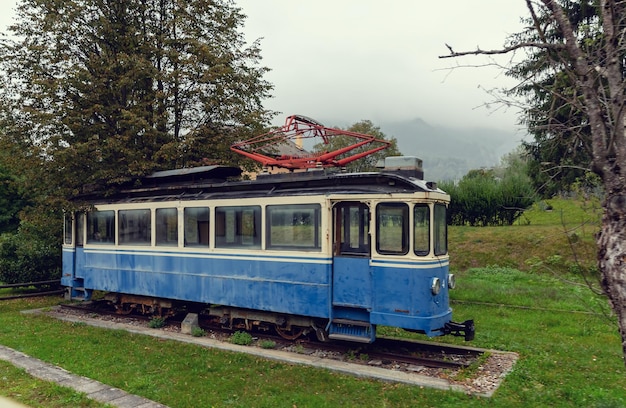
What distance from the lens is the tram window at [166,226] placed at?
455 inches

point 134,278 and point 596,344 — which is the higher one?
point 134,278

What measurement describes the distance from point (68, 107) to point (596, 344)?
14608mm

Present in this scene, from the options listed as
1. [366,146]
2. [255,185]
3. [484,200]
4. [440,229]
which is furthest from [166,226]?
[366,146]

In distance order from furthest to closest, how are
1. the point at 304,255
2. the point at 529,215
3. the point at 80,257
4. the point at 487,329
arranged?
the point at 529,215
the point at 80,257
the point at 487,329
the point at 304,255

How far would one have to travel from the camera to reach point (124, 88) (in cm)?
1564

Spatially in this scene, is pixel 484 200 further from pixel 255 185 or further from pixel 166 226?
pixel 166 226

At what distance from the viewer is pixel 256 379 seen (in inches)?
308

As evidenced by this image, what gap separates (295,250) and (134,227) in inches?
203

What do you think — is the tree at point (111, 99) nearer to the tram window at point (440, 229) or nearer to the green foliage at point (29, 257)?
the green foliage at point (29, 257)

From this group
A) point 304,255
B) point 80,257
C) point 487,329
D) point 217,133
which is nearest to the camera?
point 304,255

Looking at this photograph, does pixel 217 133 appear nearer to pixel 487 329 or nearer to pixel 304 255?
pixel 304 255

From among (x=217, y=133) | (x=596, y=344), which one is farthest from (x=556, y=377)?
(x=217, y=133)

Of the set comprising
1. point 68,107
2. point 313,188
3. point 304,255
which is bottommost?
point 304,255

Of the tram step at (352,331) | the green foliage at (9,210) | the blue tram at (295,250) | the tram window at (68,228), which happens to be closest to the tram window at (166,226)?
the blue tram at (295,250)
